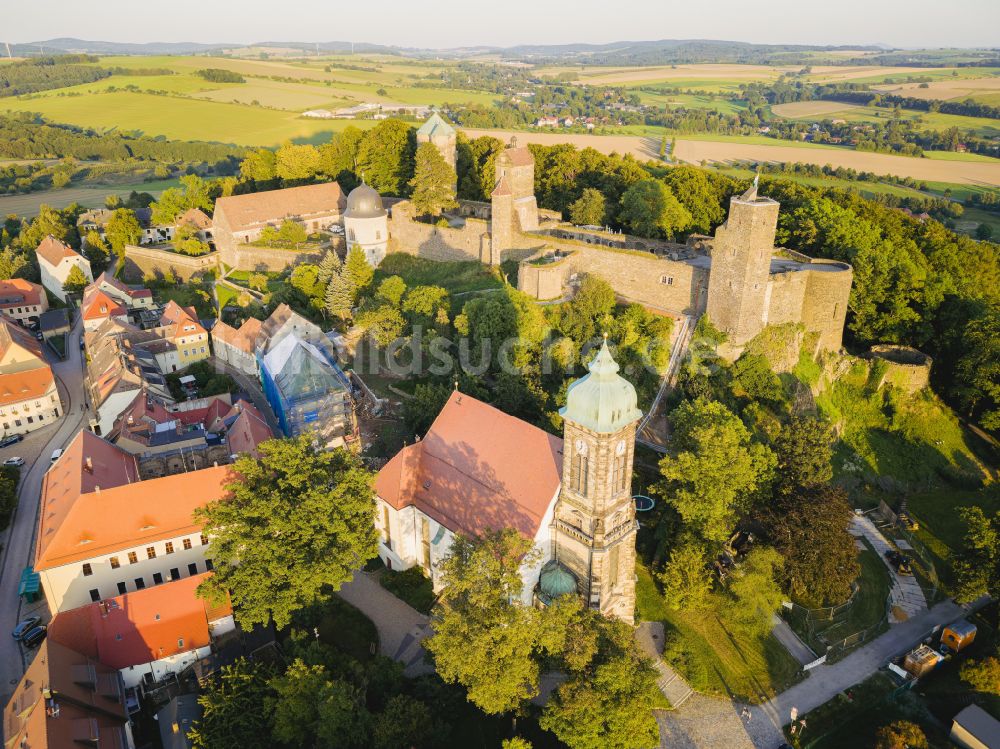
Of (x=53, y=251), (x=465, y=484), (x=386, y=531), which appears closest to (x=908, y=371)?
(x=465, y=484)

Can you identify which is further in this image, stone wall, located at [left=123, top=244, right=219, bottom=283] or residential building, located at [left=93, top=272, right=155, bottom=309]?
stone wall, located at [left=123, top=244, right=219, bottom=283]

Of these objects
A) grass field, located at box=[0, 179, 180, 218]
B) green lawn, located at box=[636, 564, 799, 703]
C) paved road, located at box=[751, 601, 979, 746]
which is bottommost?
paved road, located at box=[751, 601, 979, 746]

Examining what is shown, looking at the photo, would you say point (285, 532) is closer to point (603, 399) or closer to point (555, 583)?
point (555, 583)

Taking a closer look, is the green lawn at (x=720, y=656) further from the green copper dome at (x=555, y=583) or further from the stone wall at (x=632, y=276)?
the stone wall at (x=632, y=276)

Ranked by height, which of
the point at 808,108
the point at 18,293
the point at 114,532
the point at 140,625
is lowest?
the point at 140,625

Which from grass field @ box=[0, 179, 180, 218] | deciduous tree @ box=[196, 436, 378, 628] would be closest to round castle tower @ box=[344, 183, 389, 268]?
deciduous tree @ box=[196, 436, 378, 628]

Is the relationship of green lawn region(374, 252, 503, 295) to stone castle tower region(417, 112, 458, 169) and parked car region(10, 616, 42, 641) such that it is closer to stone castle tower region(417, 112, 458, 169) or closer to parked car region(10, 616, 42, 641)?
stone castle tower region(417, 112, 458, 169)

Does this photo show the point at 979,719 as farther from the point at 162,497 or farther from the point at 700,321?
the point at 162,497
